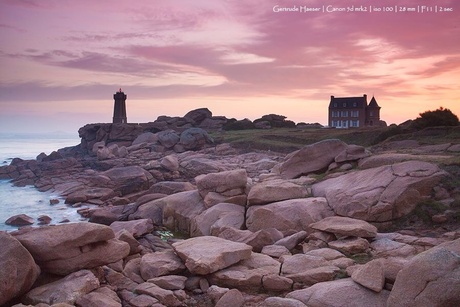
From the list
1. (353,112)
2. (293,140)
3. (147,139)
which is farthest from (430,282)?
(353,112)

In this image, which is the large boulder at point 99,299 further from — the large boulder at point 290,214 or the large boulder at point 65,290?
the large boulder at point 290,214

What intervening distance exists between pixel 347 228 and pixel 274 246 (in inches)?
86.8

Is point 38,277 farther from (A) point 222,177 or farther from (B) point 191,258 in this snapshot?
(A) point 222,177

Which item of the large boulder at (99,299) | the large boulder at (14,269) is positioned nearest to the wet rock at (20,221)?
the large boulder at (14,269)

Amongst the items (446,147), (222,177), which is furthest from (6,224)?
(446,147)

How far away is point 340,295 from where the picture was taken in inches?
352

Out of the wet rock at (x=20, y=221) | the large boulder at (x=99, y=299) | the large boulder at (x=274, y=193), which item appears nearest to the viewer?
the large boulder at (x=99, y=299)

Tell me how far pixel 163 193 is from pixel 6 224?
34.3 feet

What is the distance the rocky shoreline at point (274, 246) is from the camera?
357 inches

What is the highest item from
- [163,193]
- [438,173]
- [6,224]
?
[438,173]

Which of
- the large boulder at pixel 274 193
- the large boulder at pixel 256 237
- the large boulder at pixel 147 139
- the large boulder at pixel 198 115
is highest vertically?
the large boulder at pixel 198 115

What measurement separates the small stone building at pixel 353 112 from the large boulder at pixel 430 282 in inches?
3027

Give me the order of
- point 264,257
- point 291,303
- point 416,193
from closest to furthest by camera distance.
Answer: point 291,303, point 264,257, point 416,193

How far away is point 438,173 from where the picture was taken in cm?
1579
